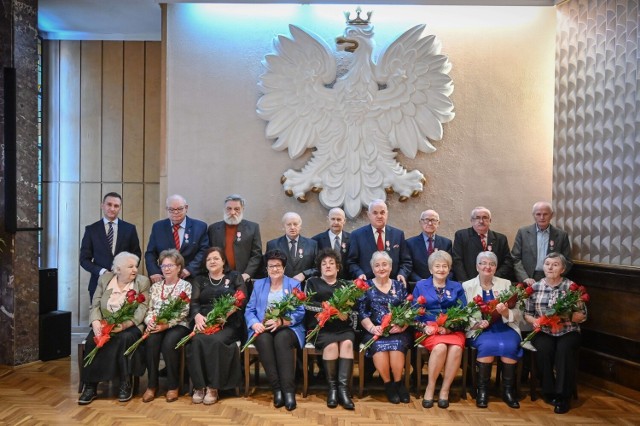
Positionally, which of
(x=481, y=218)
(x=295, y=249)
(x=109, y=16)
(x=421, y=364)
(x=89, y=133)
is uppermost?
(x=109, y=16)

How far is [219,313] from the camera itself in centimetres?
454

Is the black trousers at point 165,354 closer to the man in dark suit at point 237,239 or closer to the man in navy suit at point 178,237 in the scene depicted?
the man in navy suit at point 178,237

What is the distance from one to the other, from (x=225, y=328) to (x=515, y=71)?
3.92 metres

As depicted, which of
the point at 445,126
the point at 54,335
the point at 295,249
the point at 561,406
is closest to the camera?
the point at 561,406

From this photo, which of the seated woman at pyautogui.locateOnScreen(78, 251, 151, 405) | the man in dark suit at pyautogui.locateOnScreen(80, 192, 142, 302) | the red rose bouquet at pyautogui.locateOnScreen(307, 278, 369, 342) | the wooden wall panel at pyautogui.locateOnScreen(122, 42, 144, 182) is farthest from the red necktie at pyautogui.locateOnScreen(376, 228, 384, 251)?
the wooden wall panel at pyautogui.locateOnScreen(122, 42, 144, 182)

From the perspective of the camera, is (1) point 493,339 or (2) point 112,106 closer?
(1) point 493,339

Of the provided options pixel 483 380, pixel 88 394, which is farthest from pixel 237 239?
pixel 483 380

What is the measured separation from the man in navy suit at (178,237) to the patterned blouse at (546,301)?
275 centimetres

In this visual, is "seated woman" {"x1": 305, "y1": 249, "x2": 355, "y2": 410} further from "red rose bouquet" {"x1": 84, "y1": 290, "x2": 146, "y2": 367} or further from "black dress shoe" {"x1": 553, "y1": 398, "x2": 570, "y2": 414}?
"black dress shoe" {"x1": 553, "y1": 398, "x2": 570, "y2": 414}

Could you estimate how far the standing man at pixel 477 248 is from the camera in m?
5.28

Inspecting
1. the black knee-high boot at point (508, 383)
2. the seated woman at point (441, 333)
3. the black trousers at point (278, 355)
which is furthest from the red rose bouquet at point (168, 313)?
the black knee-high boot at point (508, 383)

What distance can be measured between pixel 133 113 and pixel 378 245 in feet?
11.5

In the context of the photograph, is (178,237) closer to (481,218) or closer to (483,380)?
(481,218)

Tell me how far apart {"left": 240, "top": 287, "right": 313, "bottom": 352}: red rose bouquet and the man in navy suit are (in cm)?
96
